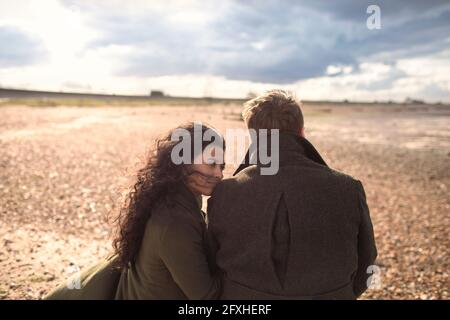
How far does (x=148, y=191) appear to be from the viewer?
2.84m

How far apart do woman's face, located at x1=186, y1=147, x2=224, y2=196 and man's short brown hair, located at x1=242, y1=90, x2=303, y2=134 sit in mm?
360

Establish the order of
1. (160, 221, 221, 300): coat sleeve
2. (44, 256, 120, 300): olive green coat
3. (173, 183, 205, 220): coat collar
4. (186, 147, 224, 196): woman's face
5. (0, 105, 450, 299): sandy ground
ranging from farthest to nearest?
(0, 105, 450, 299): sandy ground < (44, 256, 120, 300): olive green coat < (186, 147, 224, 196): woman's face < (173, 183, 205, 220): coat collar < (160, 221, 221, 300): coat sleeve

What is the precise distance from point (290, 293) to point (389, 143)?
25.8 meters

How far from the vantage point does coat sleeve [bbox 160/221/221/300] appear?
2.64m

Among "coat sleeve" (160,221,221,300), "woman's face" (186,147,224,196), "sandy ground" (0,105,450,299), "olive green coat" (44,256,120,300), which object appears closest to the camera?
"coat sleeve" (160,221,221,300)

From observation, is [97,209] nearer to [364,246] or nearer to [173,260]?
[173,260]

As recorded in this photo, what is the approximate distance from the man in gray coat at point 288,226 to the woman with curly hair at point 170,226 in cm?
15

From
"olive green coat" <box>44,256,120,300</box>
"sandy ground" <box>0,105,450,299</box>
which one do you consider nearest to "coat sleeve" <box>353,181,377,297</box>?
"sandy ground" <box>0,105,450,299</box>

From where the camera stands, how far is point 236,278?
9.07 ft

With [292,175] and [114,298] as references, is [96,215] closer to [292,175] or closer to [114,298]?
[114,298]

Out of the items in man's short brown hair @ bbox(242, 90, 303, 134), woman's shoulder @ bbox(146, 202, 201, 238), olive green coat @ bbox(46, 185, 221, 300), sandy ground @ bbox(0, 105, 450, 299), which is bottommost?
sandy ground @ bbox(0, 105, 450, 299)

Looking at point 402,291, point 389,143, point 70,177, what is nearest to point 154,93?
point 389,143

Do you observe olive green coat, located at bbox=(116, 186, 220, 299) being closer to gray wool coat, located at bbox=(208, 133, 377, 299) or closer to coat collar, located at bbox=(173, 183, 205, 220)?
coat collar, located at bbox=(173, 183, 205, 220)

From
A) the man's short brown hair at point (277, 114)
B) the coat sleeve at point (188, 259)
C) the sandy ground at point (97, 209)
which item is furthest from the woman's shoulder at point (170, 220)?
the man's short brown hair at point (277, 114)
